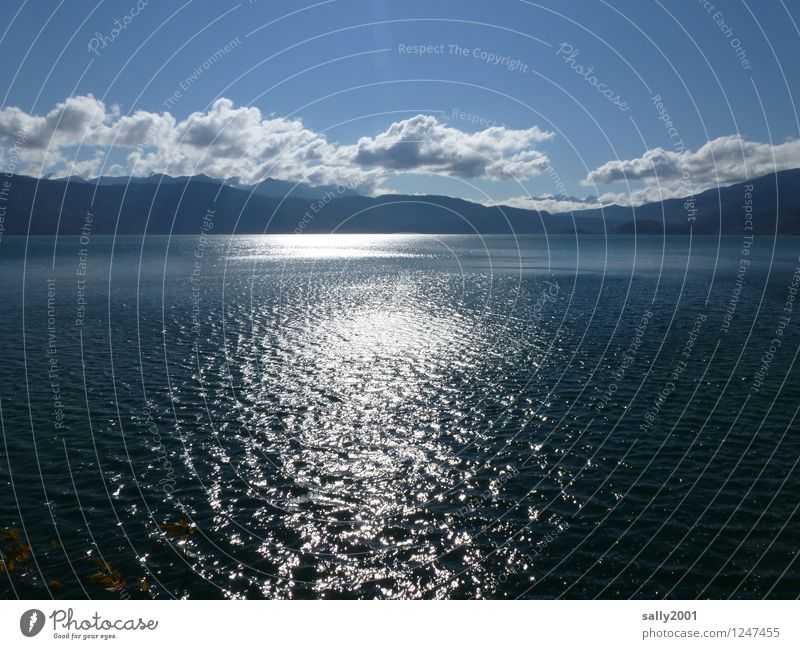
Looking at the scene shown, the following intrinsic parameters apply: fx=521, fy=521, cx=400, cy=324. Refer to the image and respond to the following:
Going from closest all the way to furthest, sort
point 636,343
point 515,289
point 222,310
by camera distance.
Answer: point 636,343, point 222,310, point 515,289

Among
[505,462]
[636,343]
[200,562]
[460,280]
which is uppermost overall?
[460,280]

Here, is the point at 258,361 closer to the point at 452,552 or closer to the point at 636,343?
the point at 452,552

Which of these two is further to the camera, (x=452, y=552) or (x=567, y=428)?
(x=567, y=428)

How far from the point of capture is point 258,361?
54.8 metres

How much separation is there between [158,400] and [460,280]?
10113 centimetres

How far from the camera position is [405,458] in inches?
1286

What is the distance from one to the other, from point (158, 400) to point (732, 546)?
39.6 m

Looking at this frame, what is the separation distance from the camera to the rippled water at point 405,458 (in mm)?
22828

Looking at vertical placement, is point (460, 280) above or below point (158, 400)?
above

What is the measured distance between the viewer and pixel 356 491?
94.7ft

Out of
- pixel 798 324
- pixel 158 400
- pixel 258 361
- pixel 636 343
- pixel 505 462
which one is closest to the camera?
pixel 505 462

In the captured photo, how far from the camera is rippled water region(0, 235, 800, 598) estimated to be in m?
22.8

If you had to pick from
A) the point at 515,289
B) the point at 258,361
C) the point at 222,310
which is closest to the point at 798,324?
the point at 515,289
